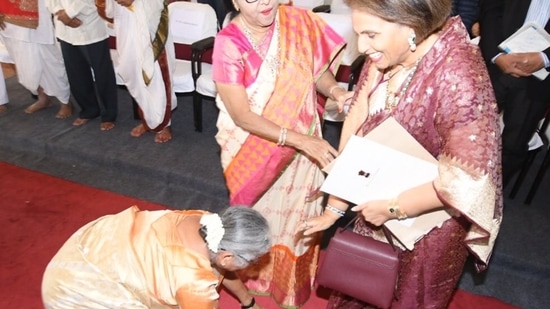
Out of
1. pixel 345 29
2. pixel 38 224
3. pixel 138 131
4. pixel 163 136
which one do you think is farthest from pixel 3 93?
pixel 345 29

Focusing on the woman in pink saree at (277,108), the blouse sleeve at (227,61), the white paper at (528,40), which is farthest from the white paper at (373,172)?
the white paper at (528,40)

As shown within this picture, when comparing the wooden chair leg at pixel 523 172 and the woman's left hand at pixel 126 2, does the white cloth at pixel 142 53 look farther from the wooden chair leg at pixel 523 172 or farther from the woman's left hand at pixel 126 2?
the wooden chair leg at pixel 523 172

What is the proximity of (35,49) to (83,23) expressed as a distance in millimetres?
611

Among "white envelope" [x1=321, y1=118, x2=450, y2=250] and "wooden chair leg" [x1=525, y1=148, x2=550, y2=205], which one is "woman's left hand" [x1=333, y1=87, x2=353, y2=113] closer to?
"white envelope" [x1=321, y1=118, x2=450, y2=250]

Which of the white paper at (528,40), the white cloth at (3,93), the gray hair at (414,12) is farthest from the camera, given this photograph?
the white cloth at (3,93)

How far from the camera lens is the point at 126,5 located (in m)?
3.01

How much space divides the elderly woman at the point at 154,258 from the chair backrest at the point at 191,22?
2156 millimetres

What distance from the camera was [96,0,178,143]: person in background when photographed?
120 inches

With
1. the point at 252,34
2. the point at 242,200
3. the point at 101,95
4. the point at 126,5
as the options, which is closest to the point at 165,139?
the point at 101,95

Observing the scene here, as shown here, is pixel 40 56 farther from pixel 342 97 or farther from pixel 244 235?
pixel 244 235

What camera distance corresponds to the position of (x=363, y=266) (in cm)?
147

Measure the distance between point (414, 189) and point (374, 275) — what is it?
327mm

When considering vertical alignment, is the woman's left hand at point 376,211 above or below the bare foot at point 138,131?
above

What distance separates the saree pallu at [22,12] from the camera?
343 cm
